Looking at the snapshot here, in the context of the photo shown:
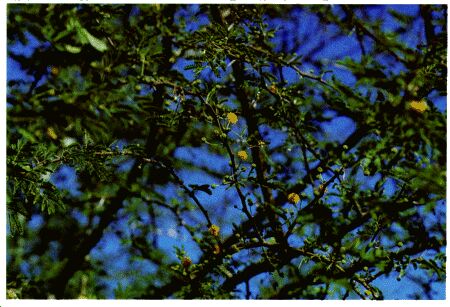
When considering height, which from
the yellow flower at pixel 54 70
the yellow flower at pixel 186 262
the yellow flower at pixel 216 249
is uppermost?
the yellow flower at pixel 54 70

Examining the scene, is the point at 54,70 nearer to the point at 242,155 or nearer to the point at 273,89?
the point at 242,155

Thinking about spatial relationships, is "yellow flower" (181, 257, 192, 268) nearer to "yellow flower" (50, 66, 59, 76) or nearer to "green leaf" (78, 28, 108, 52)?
"yellow flower" (50, 66, 59, 76)

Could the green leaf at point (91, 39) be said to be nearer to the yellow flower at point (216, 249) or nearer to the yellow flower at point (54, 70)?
the yellow flower at point (54, 70)

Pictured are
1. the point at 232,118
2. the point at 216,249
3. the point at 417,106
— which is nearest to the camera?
the point at 417,106

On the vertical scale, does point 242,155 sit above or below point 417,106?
above

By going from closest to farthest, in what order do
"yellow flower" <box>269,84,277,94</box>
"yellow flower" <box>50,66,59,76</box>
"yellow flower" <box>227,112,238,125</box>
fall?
1. "yellow flower" <box>50,66,59,76</box>
2. "yellow flower" <box>227,112,238,125</box>
3. "yellow flower" <box>269,84,277,94</box>

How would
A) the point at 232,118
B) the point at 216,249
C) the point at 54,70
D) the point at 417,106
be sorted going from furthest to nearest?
the point at 216,249, the point at 232,118, the point at 54,70, the point at 417,106

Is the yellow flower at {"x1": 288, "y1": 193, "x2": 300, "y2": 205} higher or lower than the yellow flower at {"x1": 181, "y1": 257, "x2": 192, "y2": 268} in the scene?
higher

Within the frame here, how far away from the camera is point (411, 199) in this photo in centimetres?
215

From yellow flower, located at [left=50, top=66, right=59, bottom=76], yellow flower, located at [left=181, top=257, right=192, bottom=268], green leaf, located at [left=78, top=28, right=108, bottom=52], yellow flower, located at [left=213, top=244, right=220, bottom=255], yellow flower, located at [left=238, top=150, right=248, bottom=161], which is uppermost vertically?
yellow flower, located at [left=238, top=150, right=248, bottom=161]

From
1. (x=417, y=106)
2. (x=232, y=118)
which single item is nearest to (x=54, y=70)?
(x=232, y=118)

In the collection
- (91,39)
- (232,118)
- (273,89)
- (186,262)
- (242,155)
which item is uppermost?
(273,89)

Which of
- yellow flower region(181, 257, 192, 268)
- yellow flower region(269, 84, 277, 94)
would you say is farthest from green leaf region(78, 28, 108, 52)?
yellow flower region(181, 257, 192, 268)

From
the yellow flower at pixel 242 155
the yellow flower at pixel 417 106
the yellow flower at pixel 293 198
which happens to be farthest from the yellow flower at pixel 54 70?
the yellow flower at pixel 417 106
